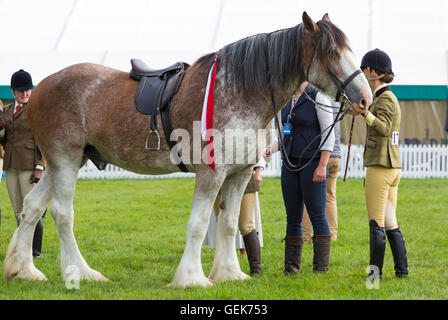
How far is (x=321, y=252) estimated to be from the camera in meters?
5.88

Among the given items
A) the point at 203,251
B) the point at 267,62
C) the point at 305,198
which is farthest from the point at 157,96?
the point at 203,251

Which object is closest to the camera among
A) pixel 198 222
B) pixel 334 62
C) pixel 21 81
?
pixel 334 62

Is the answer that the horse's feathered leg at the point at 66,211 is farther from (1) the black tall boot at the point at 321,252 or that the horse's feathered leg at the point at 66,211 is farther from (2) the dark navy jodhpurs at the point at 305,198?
(1) the black tall boot at the point at 321,252

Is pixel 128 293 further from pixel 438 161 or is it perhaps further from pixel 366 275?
pixel 438 161

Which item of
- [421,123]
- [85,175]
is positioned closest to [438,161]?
[421,123]

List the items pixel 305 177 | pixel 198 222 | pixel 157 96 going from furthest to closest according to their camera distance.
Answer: pixel 305 177, pixel 157 96, pixel 198 222

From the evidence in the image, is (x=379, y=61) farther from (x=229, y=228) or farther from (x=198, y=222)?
(x=198, y=222)


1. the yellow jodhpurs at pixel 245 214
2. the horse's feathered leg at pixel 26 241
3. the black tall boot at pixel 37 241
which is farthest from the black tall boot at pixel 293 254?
the black tall boot at pixel 37 241

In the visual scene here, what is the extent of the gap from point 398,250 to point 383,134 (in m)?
1.15

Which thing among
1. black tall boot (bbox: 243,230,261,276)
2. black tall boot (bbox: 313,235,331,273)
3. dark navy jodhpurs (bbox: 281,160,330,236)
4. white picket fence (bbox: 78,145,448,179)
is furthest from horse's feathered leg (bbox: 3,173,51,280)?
white picket fence (bbox: 78,145,448,179)

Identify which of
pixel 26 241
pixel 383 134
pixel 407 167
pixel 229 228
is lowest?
pixel 26 241

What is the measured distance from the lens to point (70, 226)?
17.6ft

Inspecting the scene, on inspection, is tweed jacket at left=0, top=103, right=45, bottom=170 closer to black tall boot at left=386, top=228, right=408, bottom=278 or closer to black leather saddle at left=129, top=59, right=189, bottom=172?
black leather saddle at left=129, top=59, right=189, bottom=172

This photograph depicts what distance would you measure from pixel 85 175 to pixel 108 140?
12242 millimetres
